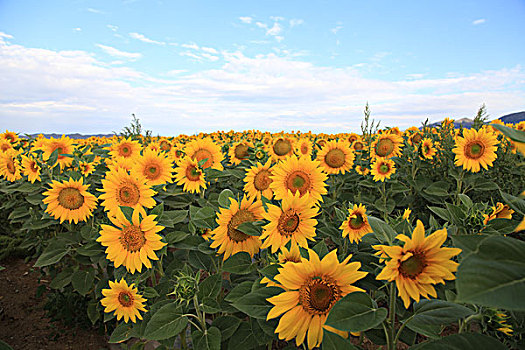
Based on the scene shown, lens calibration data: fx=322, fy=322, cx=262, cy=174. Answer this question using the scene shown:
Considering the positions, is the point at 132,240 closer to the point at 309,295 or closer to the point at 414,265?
the point at 309,295

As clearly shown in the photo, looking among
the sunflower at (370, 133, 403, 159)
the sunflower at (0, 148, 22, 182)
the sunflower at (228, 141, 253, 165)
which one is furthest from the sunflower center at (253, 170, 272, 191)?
the sunflower at (0, 148, 22, 182)

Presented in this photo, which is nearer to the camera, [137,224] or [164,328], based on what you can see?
[164,328]

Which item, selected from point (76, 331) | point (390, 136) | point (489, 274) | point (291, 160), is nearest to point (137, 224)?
point (291, 160)

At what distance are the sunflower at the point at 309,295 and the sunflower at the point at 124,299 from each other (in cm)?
92

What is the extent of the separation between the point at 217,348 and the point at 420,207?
3.98 meters

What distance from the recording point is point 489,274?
563 mm

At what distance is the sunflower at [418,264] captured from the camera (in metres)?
0.87

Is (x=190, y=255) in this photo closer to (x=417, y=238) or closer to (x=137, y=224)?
(x=137, y=224)

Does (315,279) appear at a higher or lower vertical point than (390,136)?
lower

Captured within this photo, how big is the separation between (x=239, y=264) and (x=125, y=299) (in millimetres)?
708

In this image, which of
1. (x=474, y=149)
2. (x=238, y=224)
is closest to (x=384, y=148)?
(x=474, y=149)

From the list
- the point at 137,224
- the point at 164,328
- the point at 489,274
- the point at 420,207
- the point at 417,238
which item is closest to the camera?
the point at 489,274

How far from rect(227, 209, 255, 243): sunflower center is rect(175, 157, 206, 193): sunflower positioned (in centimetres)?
105

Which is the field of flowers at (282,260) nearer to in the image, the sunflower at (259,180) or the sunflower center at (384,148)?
the sunflower at (259,180)
